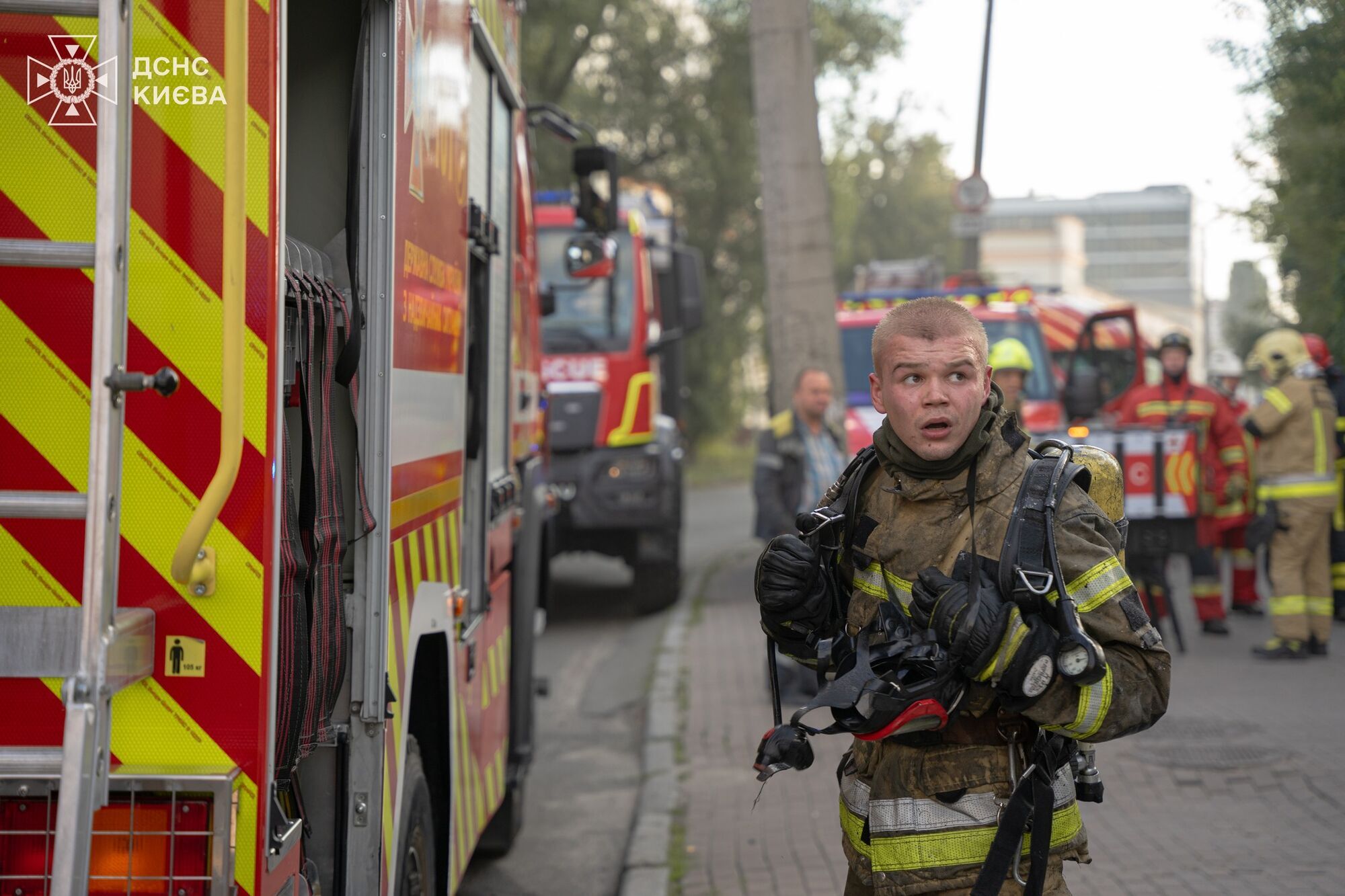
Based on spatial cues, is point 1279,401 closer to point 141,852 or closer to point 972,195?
point 972,195

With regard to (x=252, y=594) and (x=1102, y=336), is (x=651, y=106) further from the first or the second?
(x=252, y=594)

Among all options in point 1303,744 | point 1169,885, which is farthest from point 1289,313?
point 1169,885

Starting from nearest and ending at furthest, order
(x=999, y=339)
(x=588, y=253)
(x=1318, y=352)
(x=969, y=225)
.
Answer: (x=588, y=253) < (x=1318, y=352) < (x=999, y=339) < (x=969, y=225)

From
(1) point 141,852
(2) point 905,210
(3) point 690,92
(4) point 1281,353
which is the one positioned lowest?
(1) point 141,852

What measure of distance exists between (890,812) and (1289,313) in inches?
477

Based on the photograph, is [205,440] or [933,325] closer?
[205,440]

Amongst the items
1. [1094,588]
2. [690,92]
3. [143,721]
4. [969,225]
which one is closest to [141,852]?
[143,721]

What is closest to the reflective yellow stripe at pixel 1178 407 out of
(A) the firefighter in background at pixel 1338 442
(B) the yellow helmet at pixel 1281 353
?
(B) the yellow helmet at pixel 1281 353

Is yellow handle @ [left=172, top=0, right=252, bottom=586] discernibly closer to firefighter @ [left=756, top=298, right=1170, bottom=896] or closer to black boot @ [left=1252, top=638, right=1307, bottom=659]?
firefighter @ [left=756, top=298, right=1170, bottom=896]

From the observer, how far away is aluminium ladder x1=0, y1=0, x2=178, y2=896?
6.52ft

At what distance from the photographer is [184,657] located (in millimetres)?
2352

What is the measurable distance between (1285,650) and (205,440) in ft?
27.7

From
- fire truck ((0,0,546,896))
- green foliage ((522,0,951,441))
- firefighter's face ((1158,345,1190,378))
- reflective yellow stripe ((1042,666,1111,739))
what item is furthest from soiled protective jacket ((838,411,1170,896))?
green foliage ((522,0,951,441))

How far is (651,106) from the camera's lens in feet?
91.8
